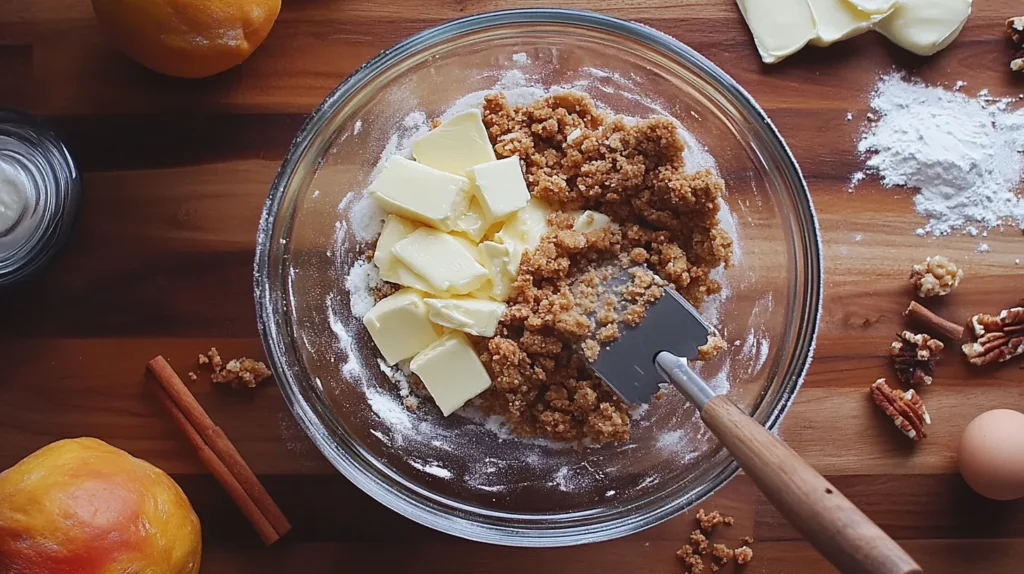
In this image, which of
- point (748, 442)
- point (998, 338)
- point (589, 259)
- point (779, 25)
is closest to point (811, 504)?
point (748, 442)

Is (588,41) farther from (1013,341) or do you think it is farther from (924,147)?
(1013,341)

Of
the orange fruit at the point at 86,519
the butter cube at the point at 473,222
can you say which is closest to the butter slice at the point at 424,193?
the butter cube at the point at 473,222

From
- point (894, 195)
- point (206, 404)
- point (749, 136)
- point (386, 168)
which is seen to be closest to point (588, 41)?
point (749, 136)

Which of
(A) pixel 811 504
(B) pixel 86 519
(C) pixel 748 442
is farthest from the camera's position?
(B) pixel 86 519

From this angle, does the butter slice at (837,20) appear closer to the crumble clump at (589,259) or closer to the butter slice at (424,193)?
the crumble clump at (589,259)

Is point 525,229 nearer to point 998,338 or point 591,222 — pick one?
point 591,222
